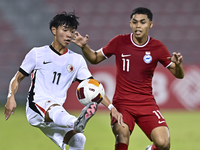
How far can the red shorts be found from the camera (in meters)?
4.75

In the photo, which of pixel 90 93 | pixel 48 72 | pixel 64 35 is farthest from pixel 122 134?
pixel 64 35

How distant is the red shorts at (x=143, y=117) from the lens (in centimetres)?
475

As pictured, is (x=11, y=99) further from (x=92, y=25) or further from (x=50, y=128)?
(x=92, y=25)

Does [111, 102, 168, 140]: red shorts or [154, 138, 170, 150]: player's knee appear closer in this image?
[154, 138, 170, 150]: player's knee

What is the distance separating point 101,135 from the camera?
732 cm

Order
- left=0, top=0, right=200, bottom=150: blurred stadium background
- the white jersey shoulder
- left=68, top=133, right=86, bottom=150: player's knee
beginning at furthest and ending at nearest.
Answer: left=0, top=0, right=200, bottom=150: blurred stadium background → the white jersey shoulder → left=68, top=133, right=86, bottom=150: player's knee

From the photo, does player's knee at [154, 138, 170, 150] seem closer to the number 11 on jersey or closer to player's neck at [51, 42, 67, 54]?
the number 11 on jersey

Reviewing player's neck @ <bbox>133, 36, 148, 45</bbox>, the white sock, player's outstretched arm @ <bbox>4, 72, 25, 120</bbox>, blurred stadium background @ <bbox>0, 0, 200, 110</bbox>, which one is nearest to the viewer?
the white sock

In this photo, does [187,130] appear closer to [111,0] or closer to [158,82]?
[158,82]

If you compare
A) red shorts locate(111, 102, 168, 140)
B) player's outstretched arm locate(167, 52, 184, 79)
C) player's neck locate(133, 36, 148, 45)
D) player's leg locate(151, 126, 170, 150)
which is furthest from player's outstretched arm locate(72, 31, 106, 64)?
player's leg locate(151, 126, 170, 150)

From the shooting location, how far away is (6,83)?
1247 cm

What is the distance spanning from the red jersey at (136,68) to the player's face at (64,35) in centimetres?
68

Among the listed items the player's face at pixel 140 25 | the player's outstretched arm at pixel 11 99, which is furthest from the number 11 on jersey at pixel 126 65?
the player's outstretched arm at pixel 11 99

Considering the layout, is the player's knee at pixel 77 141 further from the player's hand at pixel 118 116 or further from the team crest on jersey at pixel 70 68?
the team crest on jersey at pixel 70 68
